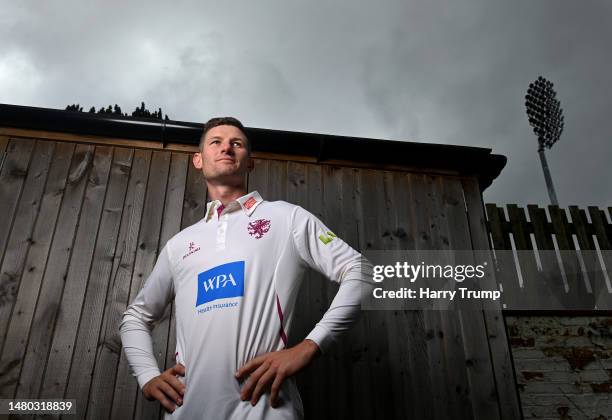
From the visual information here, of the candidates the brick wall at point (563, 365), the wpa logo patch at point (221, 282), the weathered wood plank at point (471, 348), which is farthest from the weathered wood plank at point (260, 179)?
the brick wall at point (563, 365)

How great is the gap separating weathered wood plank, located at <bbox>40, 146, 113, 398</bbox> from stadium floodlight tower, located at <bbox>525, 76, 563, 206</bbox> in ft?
51.5

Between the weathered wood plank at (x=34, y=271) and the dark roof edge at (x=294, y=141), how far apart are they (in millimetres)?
268

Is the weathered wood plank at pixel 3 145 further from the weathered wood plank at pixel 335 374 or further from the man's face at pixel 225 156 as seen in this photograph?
the weathered wood plank at pixel 335 374

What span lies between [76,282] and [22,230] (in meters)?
0.59

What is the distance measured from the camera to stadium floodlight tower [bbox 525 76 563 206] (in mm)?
15094

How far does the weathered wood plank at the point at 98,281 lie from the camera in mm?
2527

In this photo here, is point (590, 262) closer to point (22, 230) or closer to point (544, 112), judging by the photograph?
point (22, 230)

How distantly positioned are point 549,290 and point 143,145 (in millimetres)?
3740

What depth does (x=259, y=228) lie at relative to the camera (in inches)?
67.1

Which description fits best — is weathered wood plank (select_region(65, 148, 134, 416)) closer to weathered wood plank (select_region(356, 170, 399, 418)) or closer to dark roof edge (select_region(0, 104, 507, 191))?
dark roof edge (select_region(0, 104, 507, 191))

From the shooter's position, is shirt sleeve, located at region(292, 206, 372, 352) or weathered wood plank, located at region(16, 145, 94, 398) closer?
shirt sleeve, located at region(292, 206, 372, 352)

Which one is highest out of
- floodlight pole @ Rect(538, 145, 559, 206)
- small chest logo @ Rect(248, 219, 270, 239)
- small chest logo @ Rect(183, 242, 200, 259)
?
floodlight pole @ Rect(538, 145, 559, 206)

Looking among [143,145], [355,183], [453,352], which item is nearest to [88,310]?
[143,145]

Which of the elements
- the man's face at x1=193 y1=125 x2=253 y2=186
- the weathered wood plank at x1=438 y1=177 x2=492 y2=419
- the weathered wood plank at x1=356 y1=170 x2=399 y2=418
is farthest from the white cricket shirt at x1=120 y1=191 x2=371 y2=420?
the weathered wood plank at x1=438 y1=177 x2=492 y2=419
